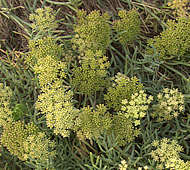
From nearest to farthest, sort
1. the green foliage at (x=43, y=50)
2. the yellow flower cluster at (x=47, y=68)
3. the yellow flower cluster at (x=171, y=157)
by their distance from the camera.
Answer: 1. the yellow flower cluster at (x=171, y=157)
2. the yellow flower cluster at (x=47, y=68)
3. the green foliage at (x=43, y=50)

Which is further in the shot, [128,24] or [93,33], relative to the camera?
[128,24]

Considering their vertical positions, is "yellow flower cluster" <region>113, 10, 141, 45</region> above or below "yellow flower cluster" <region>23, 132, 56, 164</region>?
above

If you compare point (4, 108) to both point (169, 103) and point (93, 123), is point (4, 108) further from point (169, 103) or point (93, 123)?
point (169, 103)

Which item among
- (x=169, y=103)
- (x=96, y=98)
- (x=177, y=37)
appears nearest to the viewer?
(x=169, y=103)

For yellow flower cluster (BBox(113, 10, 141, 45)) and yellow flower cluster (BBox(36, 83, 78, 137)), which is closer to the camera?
yellow flower cluster (BBox(36, 83, 78, 137))

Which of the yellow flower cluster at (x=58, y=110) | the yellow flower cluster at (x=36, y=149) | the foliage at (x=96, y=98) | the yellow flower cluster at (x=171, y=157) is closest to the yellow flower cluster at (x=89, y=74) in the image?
the foliage at (x=96, y=98)

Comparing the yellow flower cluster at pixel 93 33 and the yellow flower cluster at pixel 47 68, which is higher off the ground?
the yellow flower cluster at pixel 93 33

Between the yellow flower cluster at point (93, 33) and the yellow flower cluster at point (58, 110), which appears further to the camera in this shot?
the yellow flower cluster at point (93, 33)

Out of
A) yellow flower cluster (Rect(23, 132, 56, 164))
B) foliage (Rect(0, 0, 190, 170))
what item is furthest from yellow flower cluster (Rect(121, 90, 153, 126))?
yellow flower cluster (Rect(23, 132, 56, 164))

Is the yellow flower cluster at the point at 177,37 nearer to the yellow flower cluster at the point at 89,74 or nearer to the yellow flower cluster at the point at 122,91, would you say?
the yellow flower cluster at the point at 122,91

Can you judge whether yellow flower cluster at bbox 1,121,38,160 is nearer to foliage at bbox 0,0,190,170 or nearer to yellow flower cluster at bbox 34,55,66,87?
foliage at bbox 0,0,190,170

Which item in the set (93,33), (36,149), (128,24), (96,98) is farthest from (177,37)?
(36,149)

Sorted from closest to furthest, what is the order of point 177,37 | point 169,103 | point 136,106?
point 136,106 < point 169,103 < point 177,37

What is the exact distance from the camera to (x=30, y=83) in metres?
2.23
